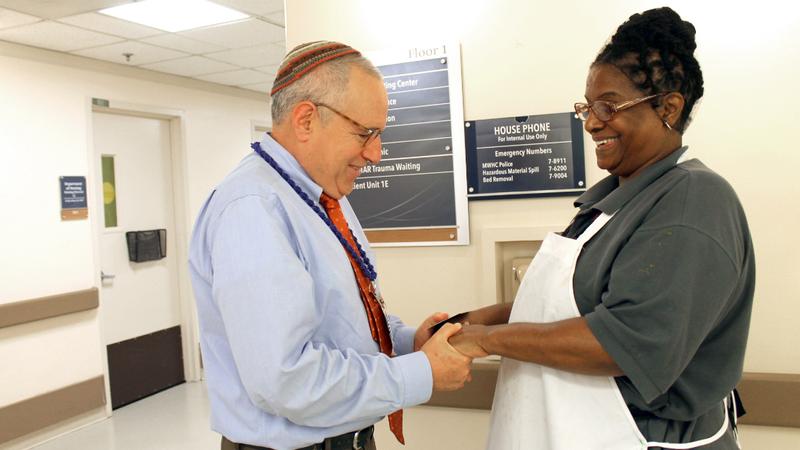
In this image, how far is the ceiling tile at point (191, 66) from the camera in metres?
4.92

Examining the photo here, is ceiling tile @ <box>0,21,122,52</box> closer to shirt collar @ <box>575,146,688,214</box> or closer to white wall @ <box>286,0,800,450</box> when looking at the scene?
white wall @ <box>286,0,800,450</box>

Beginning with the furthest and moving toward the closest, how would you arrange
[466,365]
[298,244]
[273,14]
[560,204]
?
[273,14], [560,204], [466,365], [298,244]

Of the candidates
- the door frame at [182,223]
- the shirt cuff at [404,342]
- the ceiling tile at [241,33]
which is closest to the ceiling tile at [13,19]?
the ceiling tile at [241,33]

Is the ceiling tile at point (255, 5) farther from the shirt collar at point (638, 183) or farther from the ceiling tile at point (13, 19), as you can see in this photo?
the shirt collar at point (638, 183)

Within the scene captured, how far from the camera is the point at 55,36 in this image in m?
4.04

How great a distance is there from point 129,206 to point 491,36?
410 centimetres

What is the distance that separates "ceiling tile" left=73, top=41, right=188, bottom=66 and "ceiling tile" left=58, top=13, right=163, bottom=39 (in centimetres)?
26

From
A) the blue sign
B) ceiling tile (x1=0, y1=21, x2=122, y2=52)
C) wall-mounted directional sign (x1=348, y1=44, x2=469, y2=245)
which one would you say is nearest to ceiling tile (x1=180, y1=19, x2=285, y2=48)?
ceiling tile (x1=0, y1=21, x2=122, y2=52)

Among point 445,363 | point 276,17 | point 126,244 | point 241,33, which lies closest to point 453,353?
point 445,363

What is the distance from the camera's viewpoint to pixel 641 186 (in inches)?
47.6

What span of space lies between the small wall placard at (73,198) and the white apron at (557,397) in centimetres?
411

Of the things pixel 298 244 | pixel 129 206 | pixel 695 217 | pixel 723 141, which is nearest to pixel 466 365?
pixel 298 244

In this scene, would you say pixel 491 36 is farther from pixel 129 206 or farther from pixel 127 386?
pixel 127 386

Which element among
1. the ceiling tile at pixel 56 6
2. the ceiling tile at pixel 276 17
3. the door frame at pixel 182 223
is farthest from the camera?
the door frame at pixel 182 223
